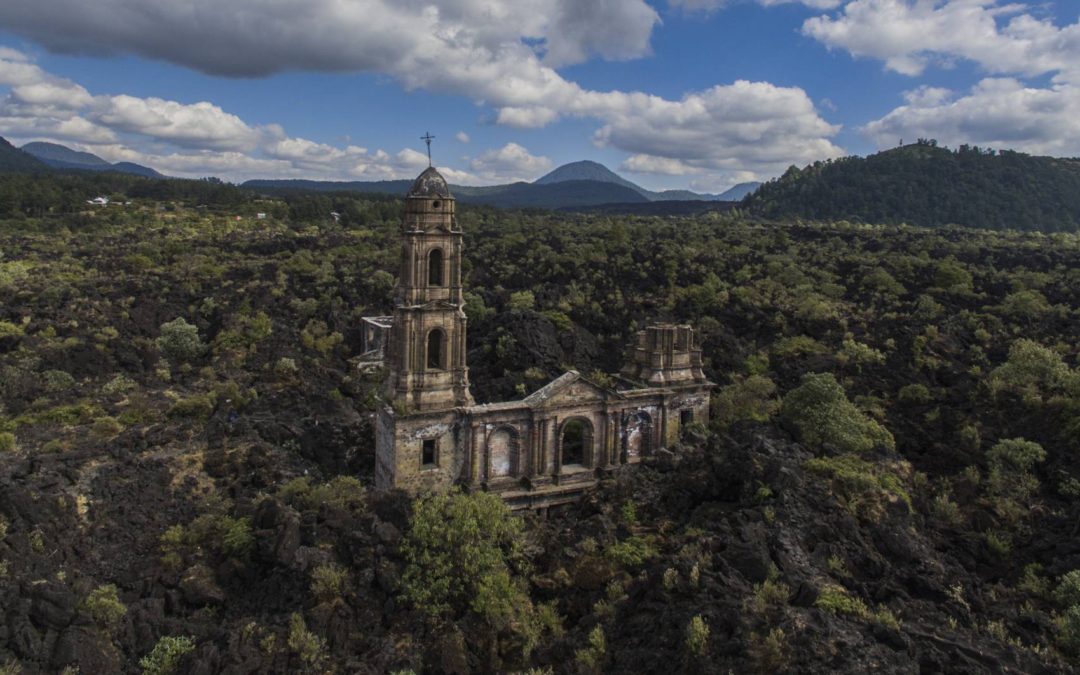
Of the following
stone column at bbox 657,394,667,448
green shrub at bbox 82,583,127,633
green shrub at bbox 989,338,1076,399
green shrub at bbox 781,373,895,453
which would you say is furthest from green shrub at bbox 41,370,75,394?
green shrub at bbox 989,338,1076,399

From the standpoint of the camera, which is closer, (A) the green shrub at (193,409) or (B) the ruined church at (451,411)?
(B) the ruined church at (451,411)

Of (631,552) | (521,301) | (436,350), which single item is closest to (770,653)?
(631,552)

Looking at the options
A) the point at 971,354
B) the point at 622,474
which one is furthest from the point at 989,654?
the point at 971,354

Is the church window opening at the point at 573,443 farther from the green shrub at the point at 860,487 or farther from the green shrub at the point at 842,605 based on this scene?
the green shrub at the point at 842,605

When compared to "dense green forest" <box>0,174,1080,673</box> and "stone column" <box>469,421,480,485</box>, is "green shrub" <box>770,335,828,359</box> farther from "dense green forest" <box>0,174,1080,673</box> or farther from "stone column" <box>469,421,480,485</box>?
"stone column" <box>469,421,480,485</box>

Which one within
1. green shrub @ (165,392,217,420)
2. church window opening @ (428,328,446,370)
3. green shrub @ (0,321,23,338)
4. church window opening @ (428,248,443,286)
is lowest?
green shrub @ (165,392,217,420)

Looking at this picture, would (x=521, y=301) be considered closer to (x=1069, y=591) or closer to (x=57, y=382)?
(x=57, y=382)

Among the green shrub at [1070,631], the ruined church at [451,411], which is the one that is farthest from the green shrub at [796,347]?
the green shrub at [1070,631]

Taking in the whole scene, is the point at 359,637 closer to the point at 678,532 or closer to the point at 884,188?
the point at 678,532
